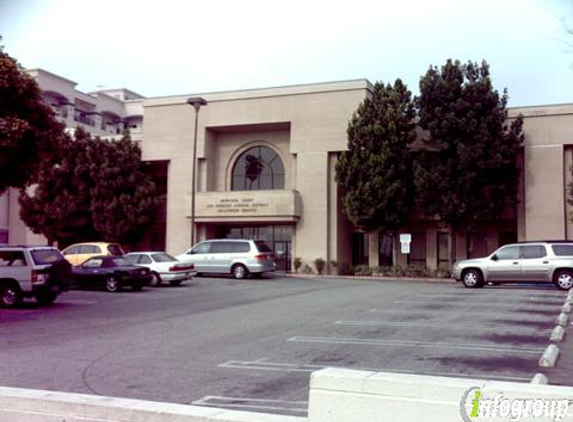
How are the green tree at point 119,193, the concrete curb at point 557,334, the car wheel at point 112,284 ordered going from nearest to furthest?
the concrete curb at point 557,334 → the car wheel at point 112,284 → the green tree at point 119,193

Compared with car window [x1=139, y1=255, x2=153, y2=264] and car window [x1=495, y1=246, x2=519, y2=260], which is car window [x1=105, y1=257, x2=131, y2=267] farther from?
car window [x1=495, y1=246, x2=519, y2=260]

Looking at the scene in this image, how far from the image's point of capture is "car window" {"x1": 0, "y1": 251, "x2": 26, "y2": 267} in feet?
58.0

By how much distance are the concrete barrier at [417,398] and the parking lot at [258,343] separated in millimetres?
2117

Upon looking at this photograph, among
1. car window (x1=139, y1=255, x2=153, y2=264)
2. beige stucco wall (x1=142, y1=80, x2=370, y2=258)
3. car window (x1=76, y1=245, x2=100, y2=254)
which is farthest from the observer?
beige stucco wall (x1=142, y1=80, x2=370, y2=258)

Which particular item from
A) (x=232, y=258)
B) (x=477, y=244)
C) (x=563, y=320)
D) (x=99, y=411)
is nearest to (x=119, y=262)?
(x=232, y=258)

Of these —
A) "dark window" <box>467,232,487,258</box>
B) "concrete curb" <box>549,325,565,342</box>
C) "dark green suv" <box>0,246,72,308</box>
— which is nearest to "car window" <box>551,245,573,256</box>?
"concrete curb" <box>549,325,565,342</box>

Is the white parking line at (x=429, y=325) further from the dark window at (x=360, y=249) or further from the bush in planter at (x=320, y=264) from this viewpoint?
the dark window at (x=360, y=249)

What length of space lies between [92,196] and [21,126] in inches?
872

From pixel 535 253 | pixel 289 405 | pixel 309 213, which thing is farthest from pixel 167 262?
pixel 289 405

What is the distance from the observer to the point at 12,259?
17.8 meters

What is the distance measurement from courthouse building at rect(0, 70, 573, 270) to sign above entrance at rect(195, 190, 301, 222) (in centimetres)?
6

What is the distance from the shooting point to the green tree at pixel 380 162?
32062mm

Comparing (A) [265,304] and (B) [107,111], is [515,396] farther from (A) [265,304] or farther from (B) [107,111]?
(B) [107,111]

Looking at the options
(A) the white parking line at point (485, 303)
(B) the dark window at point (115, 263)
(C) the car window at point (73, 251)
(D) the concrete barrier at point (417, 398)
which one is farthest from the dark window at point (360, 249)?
(D) the concrete barrier at point (417, 398)
